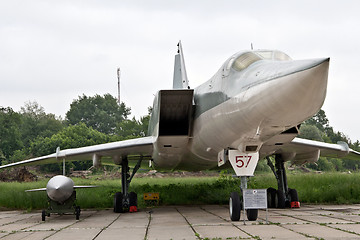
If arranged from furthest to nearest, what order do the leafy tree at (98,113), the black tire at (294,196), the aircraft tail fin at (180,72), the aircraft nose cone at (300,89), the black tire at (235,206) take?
the leafy tree at (98,113)
the aircraft tail fin at (180,72)
the black tire at (294,196)
the black tire at (235,206)
the aircraft nose cone at (300,89)

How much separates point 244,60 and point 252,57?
5.8 inches

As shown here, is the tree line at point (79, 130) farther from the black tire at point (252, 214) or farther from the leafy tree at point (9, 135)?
the black tire at point (252, 214)

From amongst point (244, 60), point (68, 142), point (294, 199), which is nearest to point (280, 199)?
point (294, 199)

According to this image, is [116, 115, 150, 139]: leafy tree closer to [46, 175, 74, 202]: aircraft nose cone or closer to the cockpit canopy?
[46, 175, 74, 202]: aircraft nose cone

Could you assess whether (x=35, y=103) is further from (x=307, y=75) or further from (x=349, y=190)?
(x=307, y=75)

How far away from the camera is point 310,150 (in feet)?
36.1

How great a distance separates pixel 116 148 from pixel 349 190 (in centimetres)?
710

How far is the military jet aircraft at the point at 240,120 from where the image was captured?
5.27 meters

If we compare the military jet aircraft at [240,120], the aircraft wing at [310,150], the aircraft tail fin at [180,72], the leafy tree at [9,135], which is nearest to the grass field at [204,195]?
the aircraft wing at [310,150]

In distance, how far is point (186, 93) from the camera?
8195mm

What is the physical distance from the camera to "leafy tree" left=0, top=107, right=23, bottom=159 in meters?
53.7

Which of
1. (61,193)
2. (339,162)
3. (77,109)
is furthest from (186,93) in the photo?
(77,109)

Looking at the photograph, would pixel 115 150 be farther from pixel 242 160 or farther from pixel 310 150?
pixel 310 150

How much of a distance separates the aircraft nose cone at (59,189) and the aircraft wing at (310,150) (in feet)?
18.0
